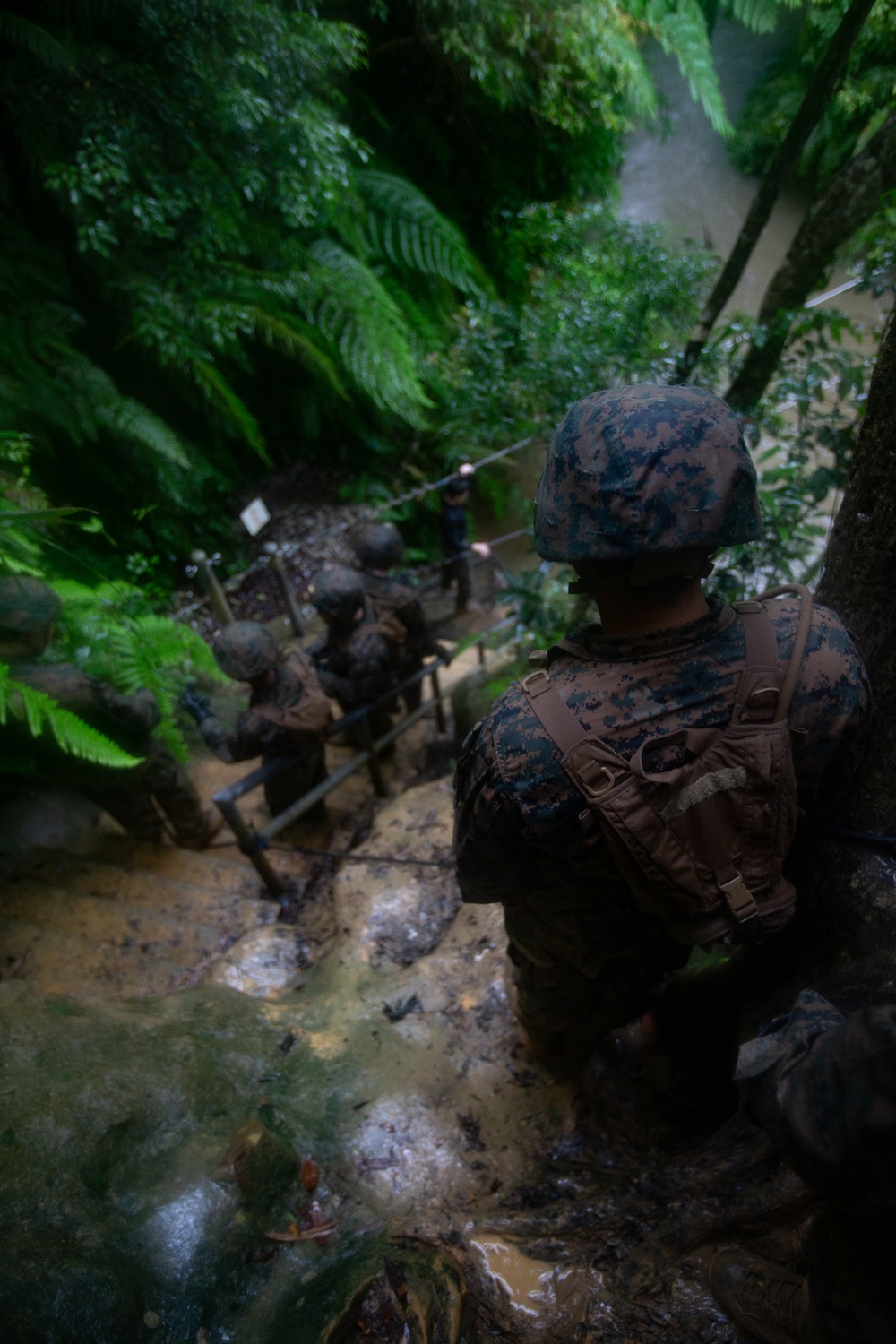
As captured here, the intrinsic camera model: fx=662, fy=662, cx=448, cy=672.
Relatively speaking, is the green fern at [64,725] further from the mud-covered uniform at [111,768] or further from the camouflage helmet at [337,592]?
the camouflage helmet at [337,592]

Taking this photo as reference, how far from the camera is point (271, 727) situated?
3.61 meters

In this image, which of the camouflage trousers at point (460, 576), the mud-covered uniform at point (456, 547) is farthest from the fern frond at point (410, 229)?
the camouflage trousers at point (460, 576)

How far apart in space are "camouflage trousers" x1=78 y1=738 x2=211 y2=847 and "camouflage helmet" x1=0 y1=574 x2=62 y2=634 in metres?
0.86

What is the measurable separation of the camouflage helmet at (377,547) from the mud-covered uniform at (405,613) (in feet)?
0.27

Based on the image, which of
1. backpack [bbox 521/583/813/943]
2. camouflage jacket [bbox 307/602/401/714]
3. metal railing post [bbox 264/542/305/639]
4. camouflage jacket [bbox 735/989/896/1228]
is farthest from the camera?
metal railing post [bbox 264/542/305/639]

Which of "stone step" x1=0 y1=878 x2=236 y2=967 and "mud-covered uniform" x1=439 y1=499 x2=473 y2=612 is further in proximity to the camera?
"mud-covered uniform" x1=439 y1=499 x2=473 y2=612

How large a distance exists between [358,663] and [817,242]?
3.21 metres

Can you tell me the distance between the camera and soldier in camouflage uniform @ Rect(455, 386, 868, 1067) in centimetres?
134

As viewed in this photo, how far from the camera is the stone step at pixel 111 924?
331 cm

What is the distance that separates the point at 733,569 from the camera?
326 cm

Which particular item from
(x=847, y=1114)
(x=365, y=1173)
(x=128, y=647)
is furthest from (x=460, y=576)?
(x=847, y=1114)

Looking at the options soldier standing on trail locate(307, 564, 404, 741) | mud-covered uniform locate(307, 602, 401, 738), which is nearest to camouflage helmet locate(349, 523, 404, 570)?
soldier standing on trail locate(307, 564, 404, 741)

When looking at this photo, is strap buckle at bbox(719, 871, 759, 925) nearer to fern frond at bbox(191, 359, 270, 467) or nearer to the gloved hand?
the gloved hand

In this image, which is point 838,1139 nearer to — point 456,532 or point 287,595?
point 287,595
